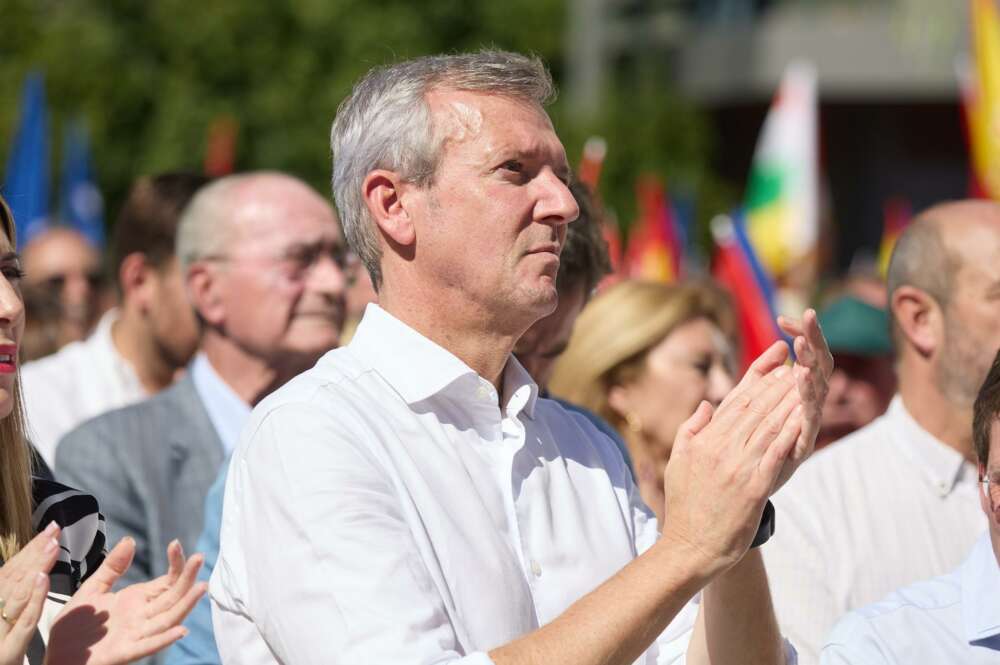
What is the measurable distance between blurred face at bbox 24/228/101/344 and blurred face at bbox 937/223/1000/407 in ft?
17.0

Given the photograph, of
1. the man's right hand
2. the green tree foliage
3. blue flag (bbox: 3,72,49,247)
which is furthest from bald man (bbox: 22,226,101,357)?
the green tree foliage

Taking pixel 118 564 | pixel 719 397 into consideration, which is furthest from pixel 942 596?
pixel 719 397

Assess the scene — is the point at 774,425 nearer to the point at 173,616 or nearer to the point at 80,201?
the point at 173,616

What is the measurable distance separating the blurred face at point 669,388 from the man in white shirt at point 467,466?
2.17 metres

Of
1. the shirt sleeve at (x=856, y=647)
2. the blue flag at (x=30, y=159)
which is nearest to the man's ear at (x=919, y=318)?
the shirt sleeve at (x=856, y=647)

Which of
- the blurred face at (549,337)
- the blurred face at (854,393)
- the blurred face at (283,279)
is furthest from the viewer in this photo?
the blurred face at (854,393)

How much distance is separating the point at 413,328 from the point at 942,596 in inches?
44.0

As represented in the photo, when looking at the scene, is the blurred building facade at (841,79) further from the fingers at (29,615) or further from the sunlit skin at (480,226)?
the fingers at (29,615)

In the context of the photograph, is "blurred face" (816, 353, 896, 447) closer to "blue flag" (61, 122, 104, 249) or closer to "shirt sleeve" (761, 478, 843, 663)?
"shirt sleeve" (761, 478, 843, 663)

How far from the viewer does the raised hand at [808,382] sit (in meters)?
2.46

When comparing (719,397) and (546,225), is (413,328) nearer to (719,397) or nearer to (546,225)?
(546,225)

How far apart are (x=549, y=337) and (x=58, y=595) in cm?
155

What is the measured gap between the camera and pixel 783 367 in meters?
2.51

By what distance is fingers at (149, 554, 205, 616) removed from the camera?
2564 millimetres
